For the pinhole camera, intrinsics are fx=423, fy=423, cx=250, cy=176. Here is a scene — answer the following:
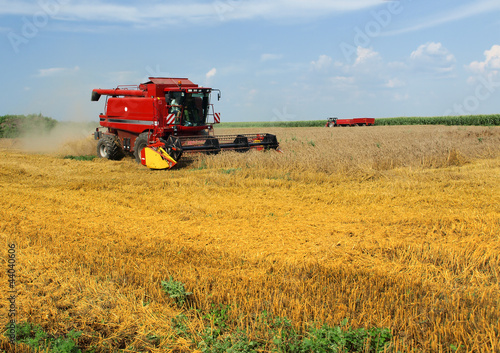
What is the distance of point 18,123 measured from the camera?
3103 centimetres

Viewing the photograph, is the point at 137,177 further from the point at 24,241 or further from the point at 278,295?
the point at 278,295

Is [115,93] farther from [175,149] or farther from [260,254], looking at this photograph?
[260,254]

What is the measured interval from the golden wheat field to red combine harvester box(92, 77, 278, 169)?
275 cm

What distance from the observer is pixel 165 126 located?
571 inches

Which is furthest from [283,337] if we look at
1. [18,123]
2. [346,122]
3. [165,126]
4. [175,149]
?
[346,122]

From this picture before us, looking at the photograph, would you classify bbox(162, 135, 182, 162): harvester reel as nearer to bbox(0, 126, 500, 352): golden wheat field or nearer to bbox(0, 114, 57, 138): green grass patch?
bbox(0, 126, 500, 352): golden wheat field

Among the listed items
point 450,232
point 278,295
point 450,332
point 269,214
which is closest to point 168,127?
point 269,214

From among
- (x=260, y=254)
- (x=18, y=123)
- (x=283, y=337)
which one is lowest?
(x=283, y=337)

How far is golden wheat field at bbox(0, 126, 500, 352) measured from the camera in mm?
3553

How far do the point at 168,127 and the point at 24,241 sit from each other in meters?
9.16

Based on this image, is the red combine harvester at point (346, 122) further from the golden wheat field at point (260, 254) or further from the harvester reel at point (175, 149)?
the golden wheat field at point (260, 254)

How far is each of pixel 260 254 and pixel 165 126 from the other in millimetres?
10071

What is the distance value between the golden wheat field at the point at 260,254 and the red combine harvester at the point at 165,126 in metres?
2.75

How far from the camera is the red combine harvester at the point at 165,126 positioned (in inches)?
528
